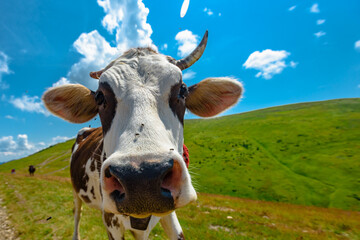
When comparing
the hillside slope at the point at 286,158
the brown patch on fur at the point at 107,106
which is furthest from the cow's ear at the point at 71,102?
the hillside slope at the point at 286,158

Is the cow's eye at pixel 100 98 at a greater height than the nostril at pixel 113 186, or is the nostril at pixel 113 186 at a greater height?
the cow's eye at pixel 100 98

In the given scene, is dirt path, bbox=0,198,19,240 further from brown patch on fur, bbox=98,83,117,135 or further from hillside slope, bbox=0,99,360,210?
hillside slope, bbox=0,99,360,210

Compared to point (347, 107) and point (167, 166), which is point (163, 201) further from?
point (347, 107)

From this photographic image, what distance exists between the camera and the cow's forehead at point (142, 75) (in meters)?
2.15

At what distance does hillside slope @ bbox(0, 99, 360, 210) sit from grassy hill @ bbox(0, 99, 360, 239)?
0.46 ft

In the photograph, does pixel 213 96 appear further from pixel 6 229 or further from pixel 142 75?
pixel 6 229

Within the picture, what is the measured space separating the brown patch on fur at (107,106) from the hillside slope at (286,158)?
18885 mm

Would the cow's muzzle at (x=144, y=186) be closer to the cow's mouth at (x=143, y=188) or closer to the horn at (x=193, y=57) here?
the cow's mouth at (x=143, y=188)

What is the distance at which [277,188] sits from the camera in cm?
2583

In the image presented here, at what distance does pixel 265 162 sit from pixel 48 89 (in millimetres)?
38300

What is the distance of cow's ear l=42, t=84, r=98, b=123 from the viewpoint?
3.21 metres

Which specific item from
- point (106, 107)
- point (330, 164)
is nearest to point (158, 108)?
point (106, 107)

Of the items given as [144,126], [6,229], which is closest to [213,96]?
[144,126]

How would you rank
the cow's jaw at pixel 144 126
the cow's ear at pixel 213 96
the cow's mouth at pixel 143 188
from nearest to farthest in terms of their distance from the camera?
the cow's mouth at pixel 143 188 → the cow's jaw at pixel 144 126 → the cow's ear at pixel 213 96
